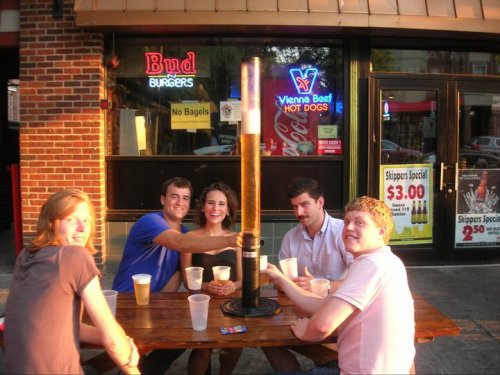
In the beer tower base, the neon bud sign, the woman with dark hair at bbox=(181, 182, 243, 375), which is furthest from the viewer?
the neon bud sign

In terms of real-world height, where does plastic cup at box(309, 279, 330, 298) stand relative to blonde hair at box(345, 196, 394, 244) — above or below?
below

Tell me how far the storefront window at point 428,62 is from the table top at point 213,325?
4049mm

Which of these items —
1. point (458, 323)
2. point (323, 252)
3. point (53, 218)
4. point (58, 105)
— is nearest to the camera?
point (53, 218)

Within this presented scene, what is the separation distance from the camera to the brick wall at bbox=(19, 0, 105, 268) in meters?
5.87

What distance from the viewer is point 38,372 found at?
1931mm

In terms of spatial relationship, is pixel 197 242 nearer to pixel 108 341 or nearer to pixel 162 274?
pixel 162 274

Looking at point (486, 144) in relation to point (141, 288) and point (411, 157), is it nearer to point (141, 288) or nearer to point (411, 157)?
point (411, 157)

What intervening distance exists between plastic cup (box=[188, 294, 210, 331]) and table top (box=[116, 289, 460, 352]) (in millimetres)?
35

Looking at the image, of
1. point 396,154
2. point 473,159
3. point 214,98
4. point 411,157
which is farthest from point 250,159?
point 473,159

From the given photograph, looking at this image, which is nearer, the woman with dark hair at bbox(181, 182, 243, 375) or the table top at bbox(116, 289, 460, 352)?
the table top at bbox(116, 289, 460, 352)

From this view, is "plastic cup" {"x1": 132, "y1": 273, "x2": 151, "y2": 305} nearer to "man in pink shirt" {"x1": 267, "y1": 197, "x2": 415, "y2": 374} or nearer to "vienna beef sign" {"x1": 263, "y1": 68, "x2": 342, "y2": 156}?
"man in pink shirt" {"x1": 267, "y1": 197, "x2": 415, "y2": 374}

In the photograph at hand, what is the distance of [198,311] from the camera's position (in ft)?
8.04

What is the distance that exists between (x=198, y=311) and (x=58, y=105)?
4.25 m

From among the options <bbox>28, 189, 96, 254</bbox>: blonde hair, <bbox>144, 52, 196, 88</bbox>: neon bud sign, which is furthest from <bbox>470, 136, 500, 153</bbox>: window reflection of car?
<bbox>28, 189, 96, 254</bbox>: blonde hair
